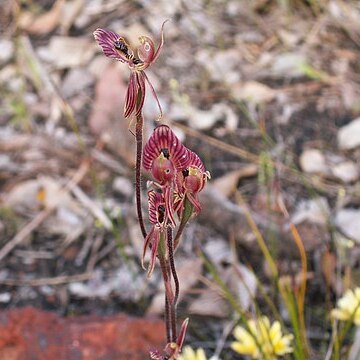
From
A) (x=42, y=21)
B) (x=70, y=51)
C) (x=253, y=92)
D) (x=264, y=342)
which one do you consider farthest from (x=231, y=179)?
(x=42, y=21)

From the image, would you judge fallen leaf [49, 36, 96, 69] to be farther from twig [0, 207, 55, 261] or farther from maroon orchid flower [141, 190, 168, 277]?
maroon orchid flower [141, 190, 168, 277]

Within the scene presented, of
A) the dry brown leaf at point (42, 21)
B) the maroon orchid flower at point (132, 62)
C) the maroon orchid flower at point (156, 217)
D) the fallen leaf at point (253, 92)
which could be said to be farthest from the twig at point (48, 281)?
the dry brown leaf at point (42, 21)

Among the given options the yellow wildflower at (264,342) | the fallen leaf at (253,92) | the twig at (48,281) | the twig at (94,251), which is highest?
the fallen leaf at (253,92)

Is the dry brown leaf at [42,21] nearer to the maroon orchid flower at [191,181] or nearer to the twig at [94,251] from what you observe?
the twig at [94,251]

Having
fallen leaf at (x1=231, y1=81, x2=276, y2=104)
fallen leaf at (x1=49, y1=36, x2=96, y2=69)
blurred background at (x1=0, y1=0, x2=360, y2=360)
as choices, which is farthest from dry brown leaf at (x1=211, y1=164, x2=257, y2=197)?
fallen leaf at (x1=49, y1=36, x2=96, y2=69)

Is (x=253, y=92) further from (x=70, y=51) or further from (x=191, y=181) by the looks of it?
(x=191, y=181)

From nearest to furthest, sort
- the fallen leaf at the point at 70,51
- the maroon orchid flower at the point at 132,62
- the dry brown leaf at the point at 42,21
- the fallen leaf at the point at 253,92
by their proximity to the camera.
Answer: the maroon orchid flower at the point at 132,62 < the fallen leaf at the point at 253,92 < the fallen leaf at the point at 70,51 < the dry brown leaf at the point at 42,21

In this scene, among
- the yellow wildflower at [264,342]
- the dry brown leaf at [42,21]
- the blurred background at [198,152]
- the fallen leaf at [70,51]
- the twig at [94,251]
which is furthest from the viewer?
the dry brown leaf at [42,21]

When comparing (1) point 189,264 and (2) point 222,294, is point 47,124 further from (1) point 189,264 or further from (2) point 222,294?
(2) point 222,294
